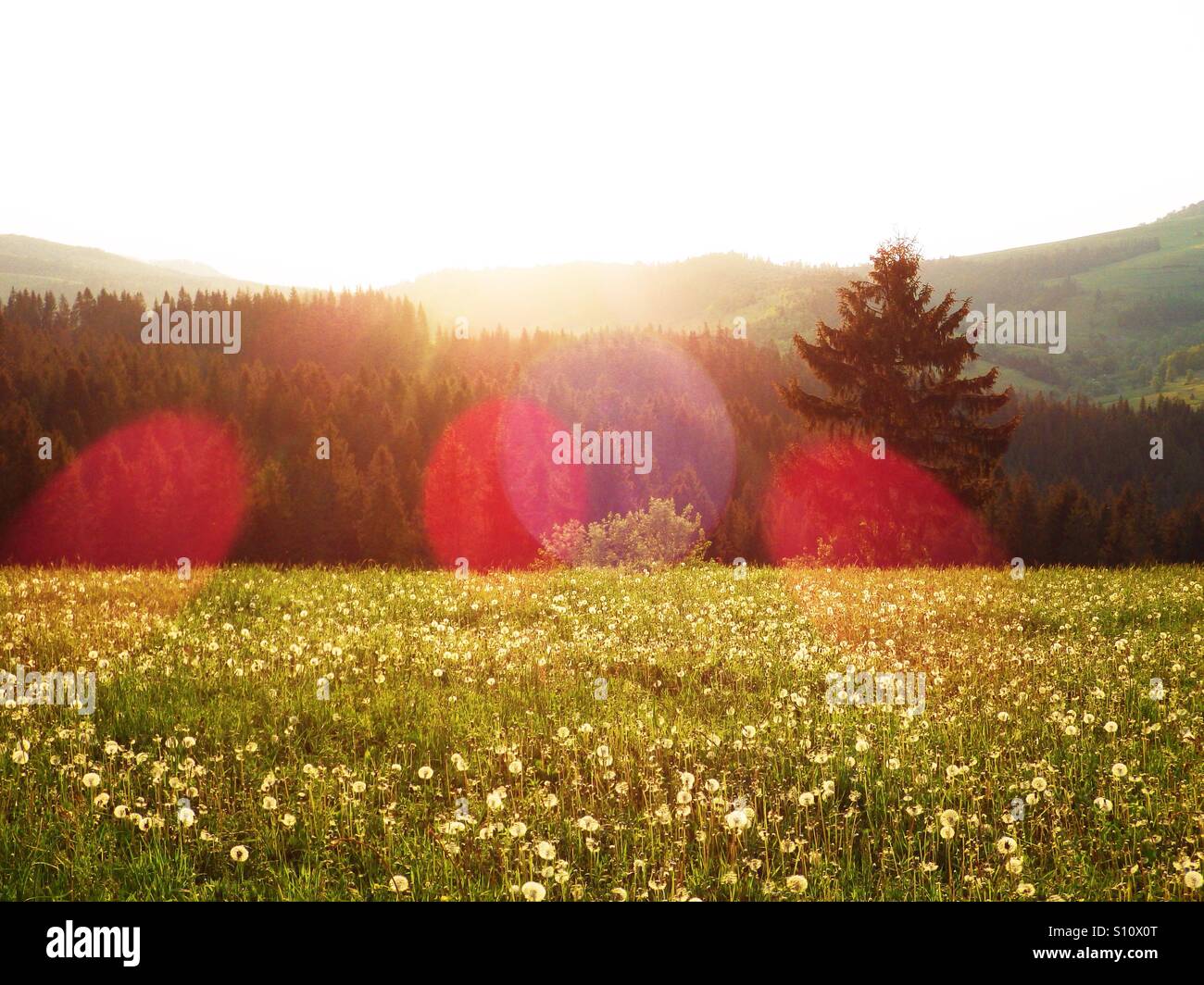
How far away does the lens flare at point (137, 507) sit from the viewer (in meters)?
80.6

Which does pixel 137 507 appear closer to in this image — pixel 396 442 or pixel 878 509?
pixel 396 442

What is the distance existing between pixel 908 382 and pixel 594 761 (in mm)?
35199

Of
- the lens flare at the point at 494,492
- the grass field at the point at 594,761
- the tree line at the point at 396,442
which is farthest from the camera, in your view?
the lens flare at the point at 494,492

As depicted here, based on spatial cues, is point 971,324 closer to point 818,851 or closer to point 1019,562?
point 1019,562

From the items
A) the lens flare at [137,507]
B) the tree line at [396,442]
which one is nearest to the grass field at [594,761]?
the tree line at [396,442]

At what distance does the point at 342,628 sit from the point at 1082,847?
742 centimetres

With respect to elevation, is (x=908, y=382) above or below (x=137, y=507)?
above

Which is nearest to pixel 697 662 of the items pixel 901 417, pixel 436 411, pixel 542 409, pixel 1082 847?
pixel 1082 847

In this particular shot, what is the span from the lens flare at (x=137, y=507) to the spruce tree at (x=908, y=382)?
63.8 m

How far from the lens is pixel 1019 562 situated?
16.5m

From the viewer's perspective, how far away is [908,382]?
37.1 m

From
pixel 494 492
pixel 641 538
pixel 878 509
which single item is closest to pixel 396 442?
pixel 494 492

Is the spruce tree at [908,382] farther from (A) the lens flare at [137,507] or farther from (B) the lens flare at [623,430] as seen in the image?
(A) the lens flare at [137,507]

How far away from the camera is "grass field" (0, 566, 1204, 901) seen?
13.1 feet
